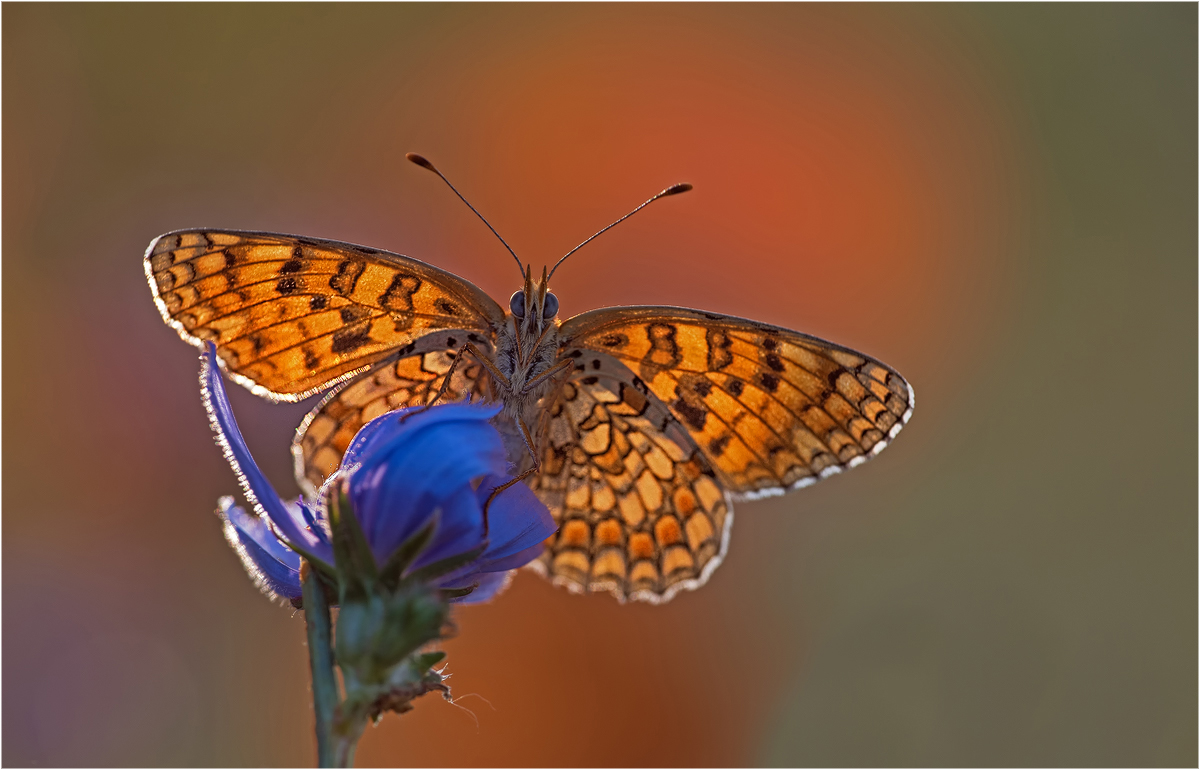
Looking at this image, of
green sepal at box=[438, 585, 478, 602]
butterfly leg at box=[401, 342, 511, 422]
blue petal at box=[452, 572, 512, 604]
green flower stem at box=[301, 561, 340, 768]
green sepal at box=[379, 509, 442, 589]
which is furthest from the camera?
butterfly leg at box=[401, 342, 511, 422]

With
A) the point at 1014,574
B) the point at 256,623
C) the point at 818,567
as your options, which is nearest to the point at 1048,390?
the point at 1014,574

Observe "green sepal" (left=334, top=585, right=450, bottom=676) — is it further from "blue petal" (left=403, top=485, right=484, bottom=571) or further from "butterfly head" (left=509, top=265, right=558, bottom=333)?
"butterfly head" (left=509, top=265, right=558, bottom=333)

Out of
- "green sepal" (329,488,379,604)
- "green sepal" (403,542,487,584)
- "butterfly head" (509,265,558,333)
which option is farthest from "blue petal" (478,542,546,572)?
"butterfly head" (509,265,558,333)

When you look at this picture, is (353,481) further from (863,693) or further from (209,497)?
(863,693)

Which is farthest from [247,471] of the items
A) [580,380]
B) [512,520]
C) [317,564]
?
Result: [580,380]

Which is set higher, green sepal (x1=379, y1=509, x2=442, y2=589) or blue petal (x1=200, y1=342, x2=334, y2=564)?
blue petal (x1=200, y1=342, x2=334, y2=564)

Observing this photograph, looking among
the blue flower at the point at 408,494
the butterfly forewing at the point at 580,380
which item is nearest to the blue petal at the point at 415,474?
the blue flower at the point at 408,494

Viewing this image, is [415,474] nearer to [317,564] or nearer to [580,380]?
[317,564]
